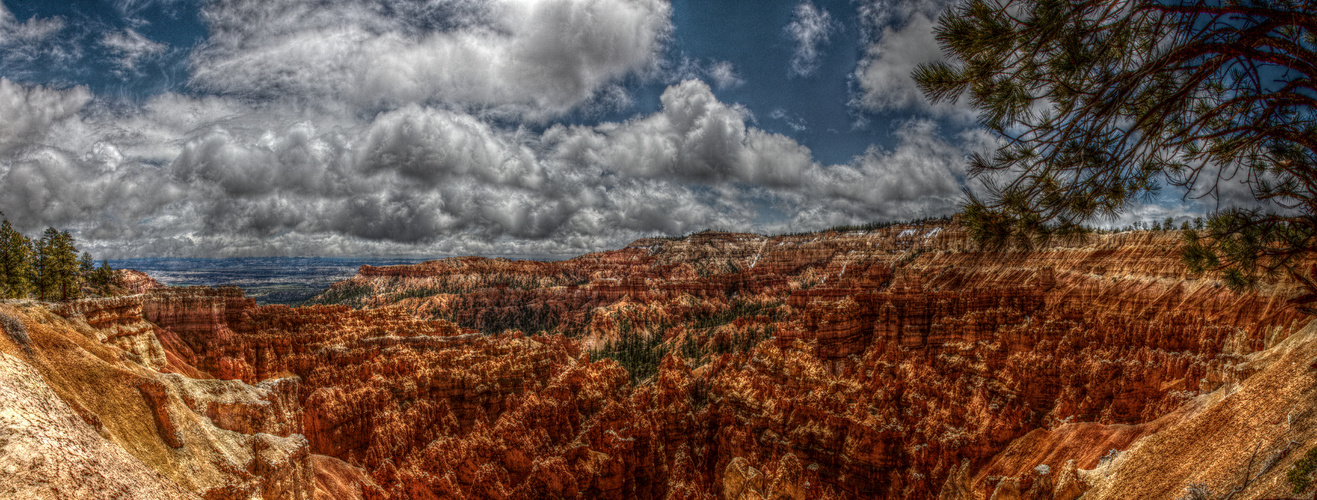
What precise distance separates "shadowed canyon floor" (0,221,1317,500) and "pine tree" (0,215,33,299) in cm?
576

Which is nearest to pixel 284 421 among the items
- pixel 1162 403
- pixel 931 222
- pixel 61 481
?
pixel 61 481

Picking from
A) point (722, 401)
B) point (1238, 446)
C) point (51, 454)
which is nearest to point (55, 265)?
point (51, 454)

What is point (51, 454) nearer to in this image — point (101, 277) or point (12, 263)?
point (12, 263)

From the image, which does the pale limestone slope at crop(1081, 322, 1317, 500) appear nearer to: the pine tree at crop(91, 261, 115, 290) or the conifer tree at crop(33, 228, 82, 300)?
the conifer tree at crop(33, 228, 82, 300)

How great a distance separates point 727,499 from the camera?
22.8 metres

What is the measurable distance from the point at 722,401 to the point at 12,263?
Result: 145 feet

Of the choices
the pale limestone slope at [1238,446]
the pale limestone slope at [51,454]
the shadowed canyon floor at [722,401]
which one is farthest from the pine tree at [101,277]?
the pale limestone slope at [1238,446]

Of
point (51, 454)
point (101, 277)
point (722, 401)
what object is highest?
point (101, 277)

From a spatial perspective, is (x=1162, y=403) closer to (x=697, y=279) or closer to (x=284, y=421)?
(x=284, y=421)

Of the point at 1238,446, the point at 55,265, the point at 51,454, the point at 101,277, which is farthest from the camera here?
the point at 101,277

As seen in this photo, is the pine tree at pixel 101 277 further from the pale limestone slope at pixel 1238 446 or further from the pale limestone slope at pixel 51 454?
the pale limestone slope at pixel 1238 446

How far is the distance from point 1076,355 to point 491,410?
38254mm

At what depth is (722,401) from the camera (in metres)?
33.8

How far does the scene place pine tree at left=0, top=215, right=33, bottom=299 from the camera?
2930cm
